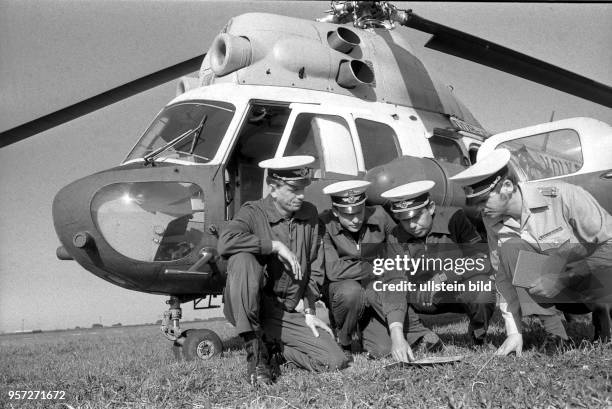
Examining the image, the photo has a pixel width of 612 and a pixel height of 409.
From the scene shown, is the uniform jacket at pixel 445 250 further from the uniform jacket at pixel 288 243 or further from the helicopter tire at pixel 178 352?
the helicopter tire at pixel 178 352

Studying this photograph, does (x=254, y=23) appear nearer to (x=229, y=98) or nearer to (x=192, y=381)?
(x=229, y=98)

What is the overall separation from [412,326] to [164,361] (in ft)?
6.13

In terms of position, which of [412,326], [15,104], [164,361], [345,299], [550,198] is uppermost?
[15,104]

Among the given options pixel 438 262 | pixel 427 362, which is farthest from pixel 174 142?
pixel 427 362

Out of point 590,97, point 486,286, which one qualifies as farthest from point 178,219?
point 590,97

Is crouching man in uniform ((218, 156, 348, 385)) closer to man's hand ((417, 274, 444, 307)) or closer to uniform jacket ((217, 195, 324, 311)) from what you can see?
uniform jacket ((217, 195, 324, 311))

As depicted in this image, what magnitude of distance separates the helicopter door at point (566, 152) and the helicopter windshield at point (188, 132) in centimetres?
235

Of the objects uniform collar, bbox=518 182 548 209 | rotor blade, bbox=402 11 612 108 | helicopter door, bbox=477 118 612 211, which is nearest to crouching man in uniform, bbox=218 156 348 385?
uniform collar, bbox=518 182 548 209

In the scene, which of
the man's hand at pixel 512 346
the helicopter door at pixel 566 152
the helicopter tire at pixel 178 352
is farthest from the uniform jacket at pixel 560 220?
the helicopter tire at pixel 178 352

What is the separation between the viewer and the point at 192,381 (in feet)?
9.50

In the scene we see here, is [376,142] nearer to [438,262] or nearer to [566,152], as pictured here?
[566,152]

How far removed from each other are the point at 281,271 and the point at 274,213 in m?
0.37

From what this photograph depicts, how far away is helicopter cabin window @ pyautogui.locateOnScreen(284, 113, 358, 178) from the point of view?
515 cm

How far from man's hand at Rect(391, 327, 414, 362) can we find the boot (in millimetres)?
673
